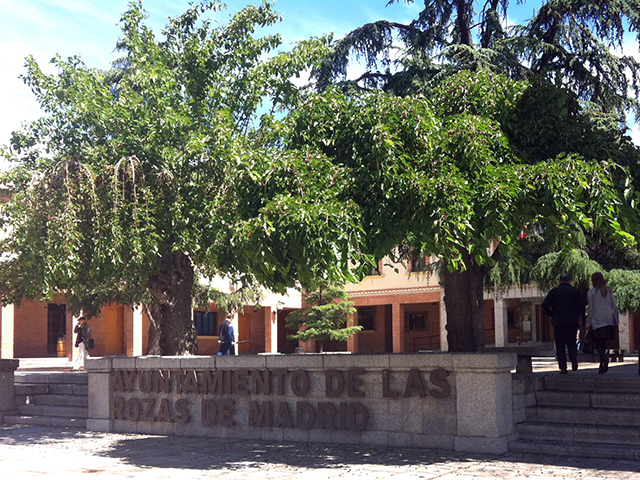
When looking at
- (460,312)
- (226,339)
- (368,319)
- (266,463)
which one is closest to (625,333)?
(368,319)

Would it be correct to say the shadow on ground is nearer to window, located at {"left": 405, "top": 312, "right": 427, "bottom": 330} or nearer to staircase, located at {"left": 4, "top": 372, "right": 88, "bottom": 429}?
staircase, located at {"left": 4, "top": 372, "right": 88, "bottom": 429}

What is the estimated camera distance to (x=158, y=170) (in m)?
13.0

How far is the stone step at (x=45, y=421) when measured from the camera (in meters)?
13.6

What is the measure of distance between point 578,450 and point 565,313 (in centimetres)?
332

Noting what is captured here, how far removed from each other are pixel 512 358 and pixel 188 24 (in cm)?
897

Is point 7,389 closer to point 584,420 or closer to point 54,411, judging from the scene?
point 54,411

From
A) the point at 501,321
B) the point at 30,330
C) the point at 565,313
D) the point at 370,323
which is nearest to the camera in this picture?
the point at 565,313

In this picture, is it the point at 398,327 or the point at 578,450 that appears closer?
the point at 578,450

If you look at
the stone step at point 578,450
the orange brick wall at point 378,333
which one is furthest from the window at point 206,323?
the stone step at point 578,450

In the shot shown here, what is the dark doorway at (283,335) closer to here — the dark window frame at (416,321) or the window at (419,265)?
the dark window frame at (416,321)

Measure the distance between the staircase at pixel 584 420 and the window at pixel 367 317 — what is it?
1377 inches

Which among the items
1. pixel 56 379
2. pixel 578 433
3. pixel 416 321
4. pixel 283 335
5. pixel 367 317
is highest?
pixel 367 317

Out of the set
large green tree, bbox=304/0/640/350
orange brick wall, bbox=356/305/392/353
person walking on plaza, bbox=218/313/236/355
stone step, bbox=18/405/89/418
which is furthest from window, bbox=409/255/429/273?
orange brick wall, bbox=356/305/392/353

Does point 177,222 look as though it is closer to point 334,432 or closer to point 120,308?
point 334,432
